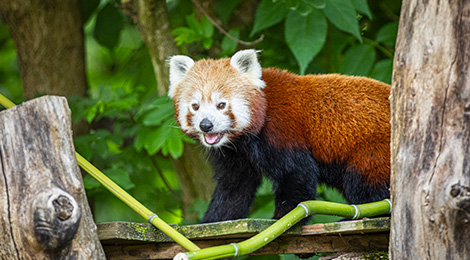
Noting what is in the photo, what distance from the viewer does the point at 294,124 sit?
3.56 m

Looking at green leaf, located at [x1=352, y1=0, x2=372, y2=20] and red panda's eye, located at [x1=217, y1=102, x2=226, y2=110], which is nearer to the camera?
red panda's eye, located at [x1=217, y1=102, x2=226, y2=110]

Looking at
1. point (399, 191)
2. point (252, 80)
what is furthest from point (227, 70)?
point (399, 191)

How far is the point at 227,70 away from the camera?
12.0 ft

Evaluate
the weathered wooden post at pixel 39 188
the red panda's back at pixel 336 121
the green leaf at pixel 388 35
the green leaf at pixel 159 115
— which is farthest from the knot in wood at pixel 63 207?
the green leaf at pixel 388 35

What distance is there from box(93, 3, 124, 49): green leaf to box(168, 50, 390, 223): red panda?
2.27 m

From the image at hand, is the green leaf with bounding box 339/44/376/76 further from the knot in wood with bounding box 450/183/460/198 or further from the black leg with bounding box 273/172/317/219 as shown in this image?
the knot in wood with bounding box 450/183/460/198

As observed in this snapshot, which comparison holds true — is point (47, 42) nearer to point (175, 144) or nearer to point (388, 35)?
point (175, 144)

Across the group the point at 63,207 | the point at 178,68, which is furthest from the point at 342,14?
the point at 63,207

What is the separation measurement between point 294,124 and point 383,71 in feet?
4.77

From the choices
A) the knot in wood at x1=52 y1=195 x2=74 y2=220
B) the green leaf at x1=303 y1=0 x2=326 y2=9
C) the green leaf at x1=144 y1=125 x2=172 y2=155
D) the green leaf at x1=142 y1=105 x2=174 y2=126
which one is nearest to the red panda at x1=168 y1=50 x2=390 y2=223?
the green leaf at x1=142 y1=105 x2=174 y2=126

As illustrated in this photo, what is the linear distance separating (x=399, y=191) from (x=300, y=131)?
1.15 meters

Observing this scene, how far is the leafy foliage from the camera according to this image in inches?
171

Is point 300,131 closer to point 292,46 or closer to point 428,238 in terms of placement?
point 292,46

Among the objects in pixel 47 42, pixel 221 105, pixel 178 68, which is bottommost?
pixel 221 105
